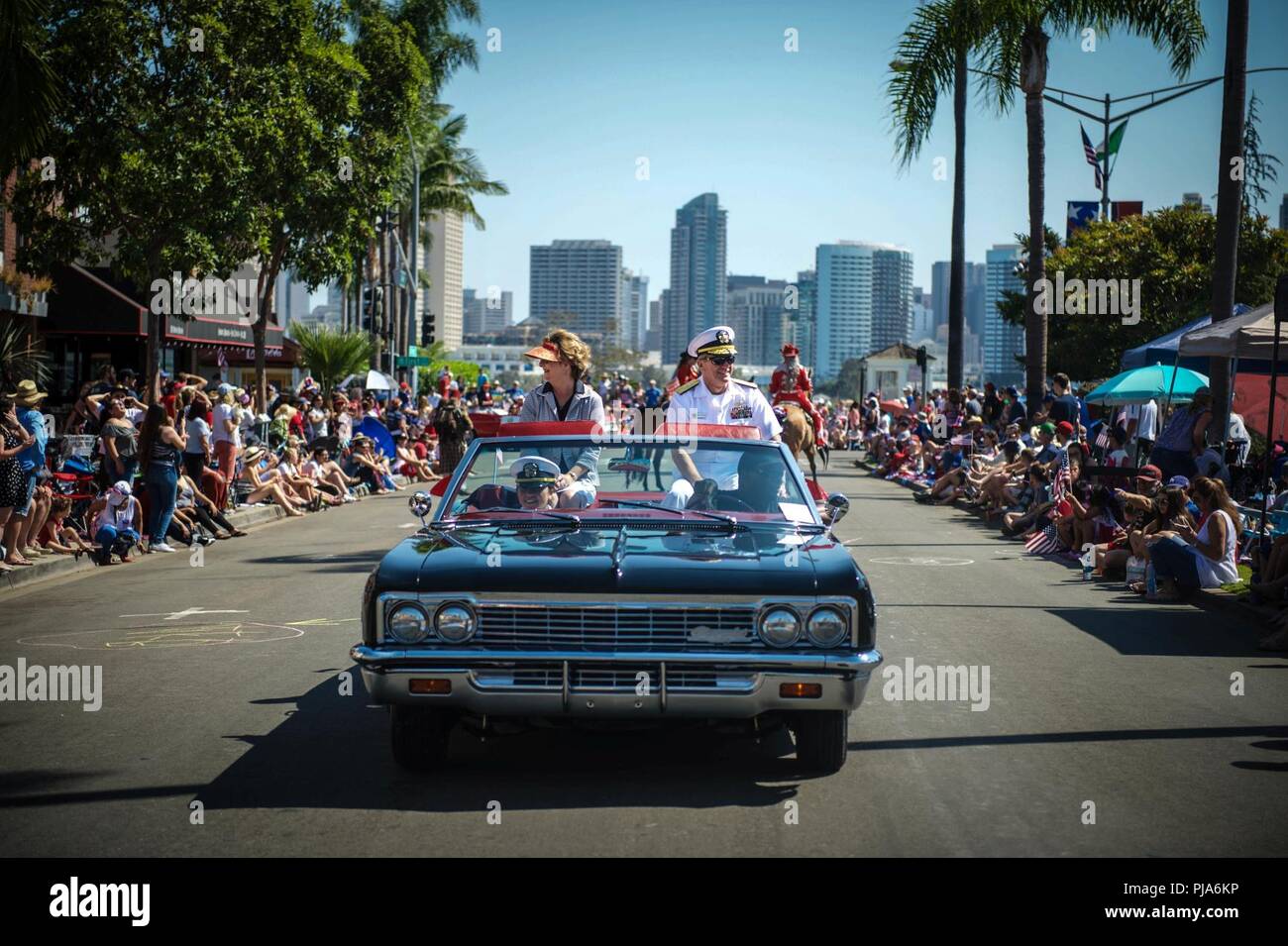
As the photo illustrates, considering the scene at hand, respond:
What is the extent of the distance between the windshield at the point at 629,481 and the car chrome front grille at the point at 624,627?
3.76 ft

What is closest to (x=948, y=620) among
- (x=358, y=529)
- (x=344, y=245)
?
(x=358, y=529)

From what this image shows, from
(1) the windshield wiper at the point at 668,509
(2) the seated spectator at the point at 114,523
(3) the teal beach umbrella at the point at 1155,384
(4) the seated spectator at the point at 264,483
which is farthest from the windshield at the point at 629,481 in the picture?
(4) the seated spectator at the point at 264,483

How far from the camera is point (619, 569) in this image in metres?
6.14

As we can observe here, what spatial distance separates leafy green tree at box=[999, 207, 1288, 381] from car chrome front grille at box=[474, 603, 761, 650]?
35923mm

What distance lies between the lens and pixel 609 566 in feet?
20.3

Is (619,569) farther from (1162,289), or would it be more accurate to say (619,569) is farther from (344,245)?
(1162,289)

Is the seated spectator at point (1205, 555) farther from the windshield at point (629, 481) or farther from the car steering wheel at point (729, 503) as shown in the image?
the car steering wheel at point (729, 503)

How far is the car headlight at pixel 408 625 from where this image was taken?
6180mm

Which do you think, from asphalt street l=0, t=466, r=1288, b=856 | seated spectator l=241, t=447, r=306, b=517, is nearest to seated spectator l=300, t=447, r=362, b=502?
seated spectator l=241, t=447, r=306, b=517

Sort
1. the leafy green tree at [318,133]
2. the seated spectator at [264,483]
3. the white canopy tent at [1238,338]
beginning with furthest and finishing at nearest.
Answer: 1. the leafy green tree at [318,133]
2. the seated spectator at [264,483]
3. the white canopy tent at [1238,338]

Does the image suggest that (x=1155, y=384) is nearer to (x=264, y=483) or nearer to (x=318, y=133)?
(x=264, y=483)

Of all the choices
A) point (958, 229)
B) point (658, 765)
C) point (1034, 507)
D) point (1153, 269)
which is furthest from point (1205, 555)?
point (1153, 269)

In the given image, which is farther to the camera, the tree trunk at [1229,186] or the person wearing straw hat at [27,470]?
the tree trunk at [1229,186]
